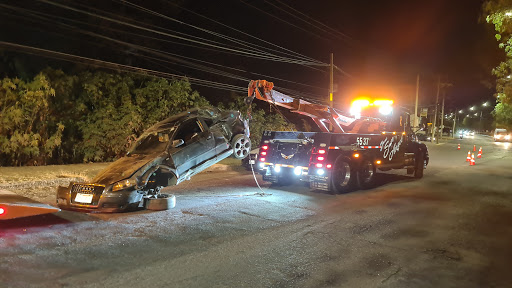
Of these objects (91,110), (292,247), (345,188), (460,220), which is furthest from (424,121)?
(91,110)

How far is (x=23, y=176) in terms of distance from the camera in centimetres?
1166

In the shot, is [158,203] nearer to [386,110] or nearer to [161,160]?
[161,160]

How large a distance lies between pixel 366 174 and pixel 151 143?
22.3 feet

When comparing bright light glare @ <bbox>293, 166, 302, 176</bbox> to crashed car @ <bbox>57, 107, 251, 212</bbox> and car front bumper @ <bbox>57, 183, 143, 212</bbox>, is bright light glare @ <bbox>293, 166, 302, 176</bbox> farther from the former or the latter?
car front bumper @ <bbox>57, 183, 143, 212</bbox>

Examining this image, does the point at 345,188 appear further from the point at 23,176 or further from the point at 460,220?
the point at 23,176

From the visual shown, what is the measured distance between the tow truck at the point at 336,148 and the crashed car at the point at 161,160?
48.7 inches

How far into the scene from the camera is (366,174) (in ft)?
39.5

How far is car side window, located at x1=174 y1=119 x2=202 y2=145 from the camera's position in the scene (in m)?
8.99

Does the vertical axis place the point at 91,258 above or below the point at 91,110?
below

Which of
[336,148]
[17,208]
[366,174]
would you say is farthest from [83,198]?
[366,174]

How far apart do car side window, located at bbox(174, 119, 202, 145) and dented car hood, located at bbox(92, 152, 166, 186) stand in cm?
91

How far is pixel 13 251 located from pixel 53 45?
1240cm

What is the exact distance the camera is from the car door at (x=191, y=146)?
851 centimetres

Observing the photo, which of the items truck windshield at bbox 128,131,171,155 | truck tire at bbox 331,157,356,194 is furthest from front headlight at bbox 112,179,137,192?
truck tire at bbox 331,157,356,194
